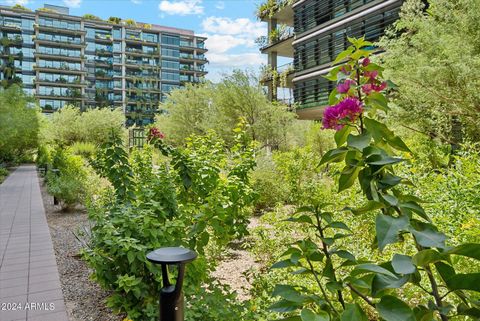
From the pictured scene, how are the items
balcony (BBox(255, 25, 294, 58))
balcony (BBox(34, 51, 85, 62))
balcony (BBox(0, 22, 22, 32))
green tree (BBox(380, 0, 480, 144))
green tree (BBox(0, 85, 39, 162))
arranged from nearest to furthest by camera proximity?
1. green tree (BBox(380, 0, 480, 144))
2. green tree (BBox(0, 85, 39, 162))
3. balcony (BBox(255, 25, 294, 58))
4. balcony (BBox(0, 22, 22, 32))
5. balcony (BBox(34, 51, 85, 62))

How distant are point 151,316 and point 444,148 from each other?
6.62 meters

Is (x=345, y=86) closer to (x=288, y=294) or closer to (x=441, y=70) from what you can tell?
(x=288, y=294)

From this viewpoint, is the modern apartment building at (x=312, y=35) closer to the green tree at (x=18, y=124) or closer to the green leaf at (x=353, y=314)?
the green tree at (x=18, y=124)

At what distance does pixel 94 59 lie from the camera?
2734 inches

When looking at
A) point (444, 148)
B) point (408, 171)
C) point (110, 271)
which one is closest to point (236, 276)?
point (110, 271)

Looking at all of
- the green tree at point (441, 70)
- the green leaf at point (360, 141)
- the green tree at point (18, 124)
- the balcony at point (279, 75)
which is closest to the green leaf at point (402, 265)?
the green leaf at point (360, 141)

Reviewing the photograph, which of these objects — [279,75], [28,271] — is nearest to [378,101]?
[28,271]

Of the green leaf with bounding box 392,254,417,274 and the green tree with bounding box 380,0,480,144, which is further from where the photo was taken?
the green tree with bounding box 380,0,480,144

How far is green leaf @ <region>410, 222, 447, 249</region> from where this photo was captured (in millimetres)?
872

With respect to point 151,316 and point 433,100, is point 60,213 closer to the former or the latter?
point 151,316

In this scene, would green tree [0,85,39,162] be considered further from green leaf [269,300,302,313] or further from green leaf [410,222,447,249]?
green leaf [410,222,447,249]

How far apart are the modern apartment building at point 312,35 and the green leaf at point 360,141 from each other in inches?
690

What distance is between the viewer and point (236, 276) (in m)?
4.39

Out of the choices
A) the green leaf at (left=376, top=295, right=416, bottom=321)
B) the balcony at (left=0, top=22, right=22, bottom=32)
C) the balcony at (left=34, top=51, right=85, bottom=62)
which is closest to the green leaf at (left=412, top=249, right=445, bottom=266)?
the green leaf at (left=376, top=295, right=416, bottom=321)
